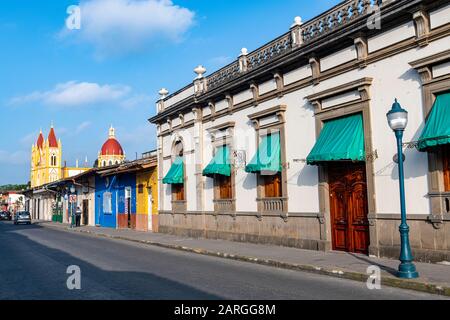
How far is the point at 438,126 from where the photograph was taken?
34.5ft

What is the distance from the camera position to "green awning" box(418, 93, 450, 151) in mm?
10234

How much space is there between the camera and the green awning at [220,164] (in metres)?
19.2

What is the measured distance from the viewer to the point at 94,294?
8586 mm

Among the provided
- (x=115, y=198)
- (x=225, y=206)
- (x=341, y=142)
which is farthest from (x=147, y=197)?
(x=341, y=142)

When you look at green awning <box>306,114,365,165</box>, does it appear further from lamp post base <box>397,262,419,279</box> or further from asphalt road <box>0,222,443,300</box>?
lamp post base <box>397,262,419,279</box>

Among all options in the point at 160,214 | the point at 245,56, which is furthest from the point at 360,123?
the point at 160,214

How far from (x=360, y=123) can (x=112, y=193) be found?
79.4 ft

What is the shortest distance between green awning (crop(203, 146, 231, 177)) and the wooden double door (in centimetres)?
570

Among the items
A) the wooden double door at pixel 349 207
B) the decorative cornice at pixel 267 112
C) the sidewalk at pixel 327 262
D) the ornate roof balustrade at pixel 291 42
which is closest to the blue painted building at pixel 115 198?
the ornate roof balustrade at pixel 291 42

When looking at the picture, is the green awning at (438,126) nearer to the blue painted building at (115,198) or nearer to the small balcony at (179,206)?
the small balcony at (179,206)

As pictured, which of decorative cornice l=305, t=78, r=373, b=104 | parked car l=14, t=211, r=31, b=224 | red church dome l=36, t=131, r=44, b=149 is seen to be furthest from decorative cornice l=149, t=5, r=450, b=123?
red church dome l=36, t=131, r=44, b=149

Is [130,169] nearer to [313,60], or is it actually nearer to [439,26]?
[313,60]

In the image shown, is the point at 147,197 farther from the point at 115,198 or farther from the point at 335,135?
the point at 335,135

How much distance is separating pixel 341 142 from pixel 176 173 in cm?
1159
